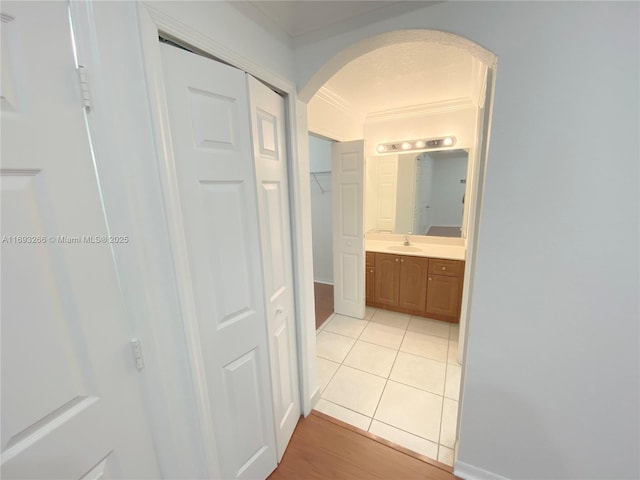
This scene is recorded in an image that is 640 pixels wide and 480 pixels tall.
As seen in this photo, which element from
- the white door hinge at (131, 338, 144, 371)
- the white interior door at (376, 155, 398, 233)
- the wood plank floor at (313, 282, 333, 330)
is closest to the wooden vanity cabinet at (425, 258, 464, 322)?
the white interior door at (376, 155, 398, 233)

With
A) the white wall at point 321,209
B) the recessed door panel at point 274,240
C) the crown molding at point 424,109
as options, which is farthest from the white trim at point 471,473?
the crown molding at point 424,109

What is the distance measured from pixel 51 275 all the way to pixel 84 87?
50cm

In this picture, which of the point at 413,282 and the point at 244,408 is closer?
the point at 244,408

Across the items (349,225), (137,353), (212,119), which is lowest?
(137,353)

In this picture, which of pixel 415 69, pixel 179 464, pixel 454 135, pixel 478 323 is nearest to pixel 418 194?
pixel 454 135

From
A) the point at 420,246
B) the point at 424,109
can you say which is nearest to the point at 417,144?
the point at 424,109

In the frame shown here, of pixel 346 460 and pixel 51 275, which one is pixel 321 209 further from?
pixel 51 275

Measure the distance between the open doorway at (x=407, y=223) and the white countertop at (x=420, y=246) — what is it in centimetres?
2

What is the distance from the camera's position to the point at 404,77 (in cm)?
208

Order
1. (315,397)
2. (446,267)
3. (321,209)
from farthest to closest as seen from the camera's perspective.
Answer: (321,209), (446,267), (315,397)

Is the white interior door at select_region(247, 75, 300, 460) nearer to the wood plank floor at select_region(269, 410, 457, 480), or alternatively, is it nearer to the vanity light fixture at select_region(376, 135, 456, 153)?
the wood plank floor at select_region(269, 410, 457, 480)

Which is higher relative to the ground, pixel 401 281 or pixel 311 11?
pixel 311 11

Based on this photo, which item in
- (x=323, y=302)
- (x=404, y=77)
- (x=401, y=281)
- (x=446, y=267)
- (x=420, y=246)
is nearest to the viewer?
(x=404, y=77)

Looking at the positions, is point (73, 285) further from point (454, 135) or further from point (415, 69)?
point (454, 135)
